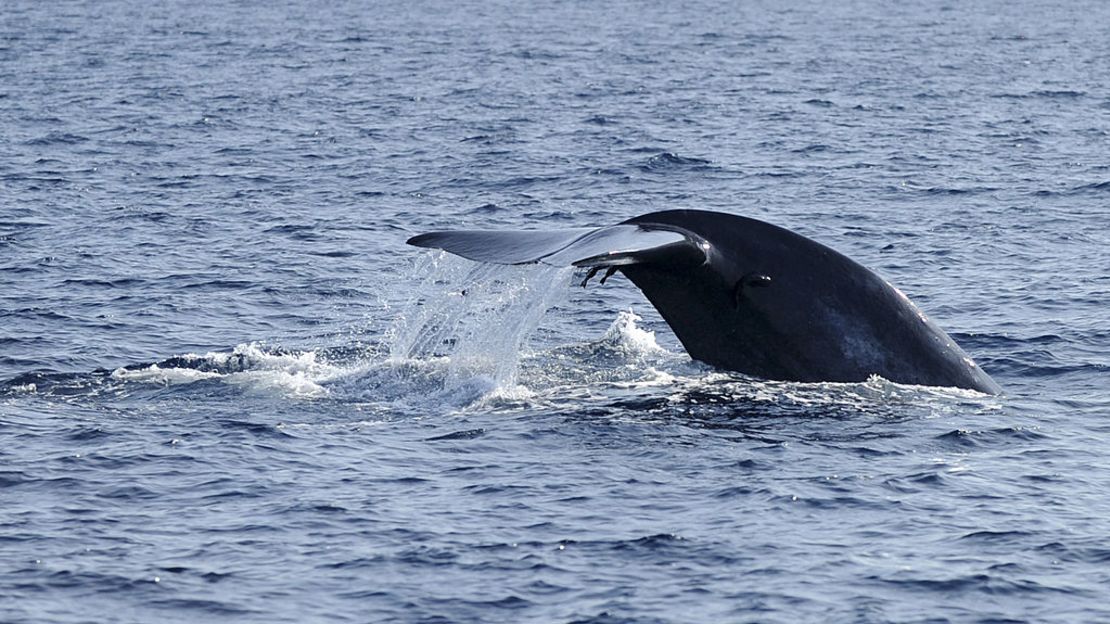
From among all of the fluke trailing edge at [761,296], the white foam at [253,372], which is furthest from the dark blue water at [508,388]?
the fluke trailing edge at [761,296]

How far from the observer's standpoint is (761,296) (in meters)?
13.5

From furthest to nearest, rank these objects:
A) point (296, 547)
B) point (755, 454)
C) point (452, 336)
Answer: point (452, 336) < point (755, 454) < point (296, 547)

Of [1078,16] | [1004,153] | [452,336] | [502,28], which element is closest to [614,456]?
[452,336]

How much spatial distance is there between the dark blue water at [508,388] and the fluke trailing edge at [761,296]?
1.17 feet

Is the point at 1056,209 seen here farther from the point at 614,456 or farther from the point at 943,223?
the point at 614,456

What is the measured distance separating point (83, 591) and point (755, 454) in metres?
4.95

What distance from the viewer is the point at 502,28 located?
70062 millimetres

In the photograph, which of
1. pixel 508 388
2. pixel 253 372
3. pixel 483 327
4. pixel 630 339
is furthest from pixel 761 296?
pixel 253 372

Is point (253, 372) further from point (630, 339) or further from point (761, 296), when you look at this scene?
point (761, 296)

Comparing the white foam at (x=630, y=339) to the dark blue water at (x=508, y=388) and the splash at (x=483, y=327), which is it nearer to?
the dark blue water at (x=508, y=388)

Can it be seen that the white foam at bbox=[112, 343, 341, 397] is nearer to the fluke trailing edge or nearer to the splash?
the splash

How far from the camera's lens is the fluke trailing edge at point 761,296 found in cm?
1281

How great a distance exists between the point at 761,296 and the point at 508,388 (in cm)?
299

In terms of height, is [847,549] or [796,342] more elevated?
[796,342]
